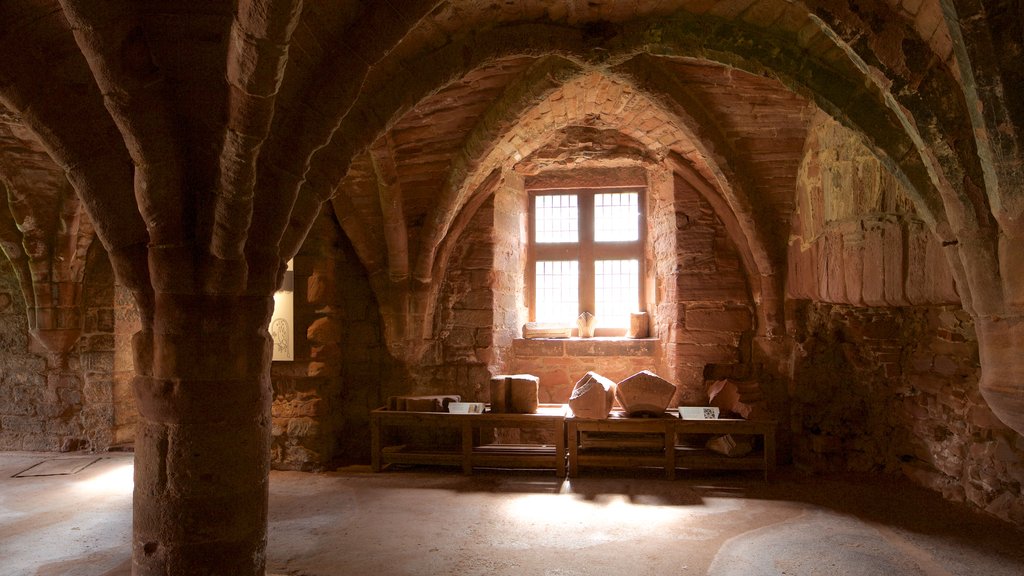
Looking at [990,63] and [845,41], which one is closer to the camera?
[990,63]

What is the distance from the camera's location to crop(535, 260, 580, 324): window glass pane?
26.0 ft

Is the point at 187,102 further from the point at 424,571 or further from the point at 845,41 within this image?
the point at 845,41

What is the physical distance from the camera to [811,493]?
5250 mm

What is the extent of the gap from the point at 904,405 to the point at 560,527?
3.43 m

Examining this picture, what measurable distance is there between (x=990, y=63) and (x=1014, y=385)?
56.8 inches

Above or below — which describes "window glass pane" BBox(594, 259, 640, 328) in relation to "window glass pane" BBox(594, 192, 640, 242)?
below

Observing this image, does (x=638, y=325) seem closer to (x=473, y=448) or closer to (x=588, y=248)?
(x=588, y=248)

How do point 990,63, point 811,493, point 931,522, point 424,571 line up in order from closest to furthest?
point 990,63, point 424,571, point 931,522, point 811,493

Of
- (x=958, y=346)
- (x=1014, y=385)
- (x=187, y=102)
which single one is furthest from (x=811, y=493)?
(x=187, y=102)

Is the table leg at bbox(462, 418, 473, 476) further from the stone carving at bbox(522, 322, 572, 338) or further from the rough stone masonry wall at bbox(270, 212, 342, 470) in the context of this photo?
the stone carving at bbox(522, 322, 572, 338)

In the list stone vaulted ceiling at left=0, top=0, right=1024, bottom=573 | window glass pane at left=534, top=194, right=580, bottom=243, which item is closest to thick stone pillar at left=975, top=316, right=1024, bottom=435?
stone vaulted ceiling at left=0, top=0, right=1024, bottom=573

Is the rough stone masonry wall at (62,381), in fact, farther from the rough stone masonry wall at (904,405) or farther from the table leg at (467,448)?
the rough stone masonry wall at (904,405)

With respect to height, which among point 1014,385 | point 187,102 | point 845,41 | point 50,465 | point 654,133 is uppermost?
point 654,133

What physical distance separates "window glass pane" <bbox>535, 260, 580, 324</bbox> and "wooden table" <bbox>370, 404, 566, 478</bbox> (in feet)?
6.26
